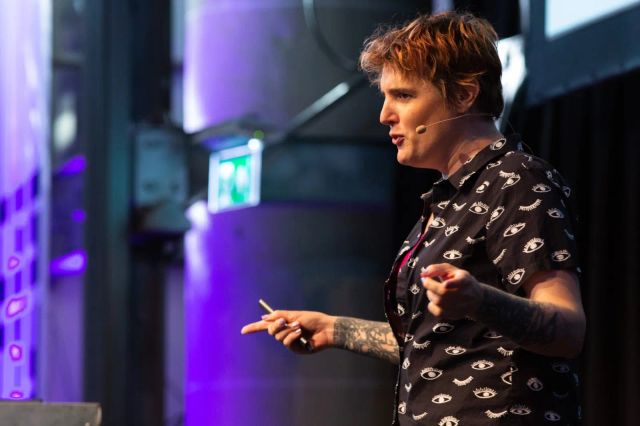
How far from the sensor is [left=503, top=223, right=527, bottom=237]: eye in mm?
1443

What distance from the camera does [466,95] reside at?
1611 mm

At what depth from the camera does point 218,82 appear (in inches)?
193

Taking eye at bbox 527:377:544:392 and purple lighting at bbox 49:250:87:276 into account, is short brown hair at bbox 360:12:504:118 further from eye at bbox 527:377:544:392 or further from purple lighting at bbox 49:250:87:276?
purple lighting at bbox 49:250:87:276

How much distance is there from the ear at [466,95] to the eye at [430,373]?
366 mm

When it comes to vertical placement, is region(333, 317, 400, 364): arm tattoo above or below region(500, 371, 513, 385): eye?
above

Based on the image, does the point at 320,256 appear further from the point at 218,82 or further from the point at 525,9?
the point at 525,9

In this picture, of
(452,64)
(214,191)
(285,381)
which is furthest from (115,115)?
(452,64)

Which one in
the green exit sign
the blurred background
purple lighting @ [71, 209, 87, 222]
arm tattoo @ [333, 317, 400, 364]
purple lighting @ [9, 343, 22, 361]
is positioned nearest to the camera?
arm tattoo @ [333, 317, 400, 364]

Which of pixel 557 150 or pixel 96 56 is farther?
pixel 96 56

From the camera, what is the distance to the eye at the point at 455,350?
4.89 ft

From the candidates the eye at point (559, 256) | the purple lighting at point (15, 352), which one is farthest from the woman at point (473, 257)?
the purple lighting at point (15, 352)

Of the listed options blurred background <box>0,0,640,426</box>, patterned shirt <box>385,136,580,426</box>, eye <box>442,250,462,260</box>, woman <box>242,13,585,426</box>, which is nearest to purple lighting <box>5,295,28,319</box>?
blurred background <box>0,0,640,426</box>

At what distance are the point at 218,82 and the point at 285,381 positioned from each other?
129cm

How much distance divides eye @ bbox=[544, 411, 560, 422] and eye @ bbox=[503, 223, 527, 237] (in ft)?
0.75
